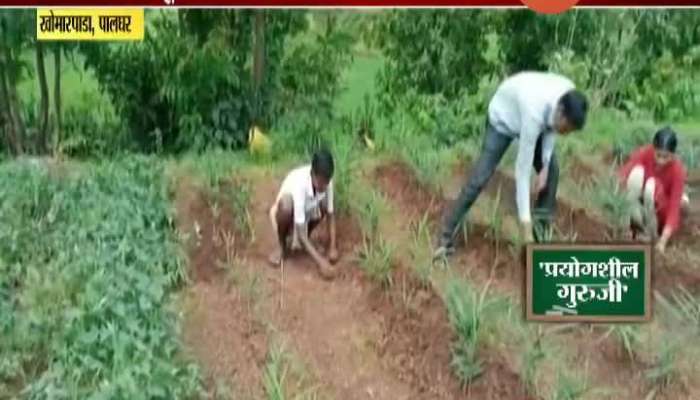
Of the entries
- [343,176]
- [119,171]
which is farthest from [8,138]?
[343,176]

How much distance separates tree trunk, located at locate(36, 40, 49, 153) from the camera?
268 cm

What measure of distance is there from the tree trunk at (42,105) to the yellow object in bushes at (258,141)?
437 mm

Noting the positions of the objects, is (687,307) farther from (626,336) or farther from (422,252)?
(422,252)

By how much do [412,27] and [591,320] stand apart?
72 cm

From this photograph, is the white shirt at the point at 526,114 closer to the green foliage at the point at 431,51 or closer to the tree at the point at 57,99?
the green foliage at the point at 431,51

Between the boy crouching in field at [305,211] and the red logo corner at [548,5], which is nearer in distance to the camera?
the red logo corner at [548,5]

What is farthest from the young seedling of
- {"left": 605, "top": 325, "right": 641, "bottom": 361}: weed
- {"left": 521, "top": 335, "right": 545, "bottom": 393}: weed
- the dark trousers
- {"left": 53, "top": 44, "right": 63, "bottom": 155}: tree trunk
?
{"left": 53, "top": 44, "right": 63, "bottom": 155}: tree trunk

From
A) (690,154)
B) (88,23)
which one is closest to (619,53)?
(690,154)

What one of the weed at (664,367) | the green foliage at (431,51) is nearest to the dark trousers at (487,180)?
the green foliage at (431,51)

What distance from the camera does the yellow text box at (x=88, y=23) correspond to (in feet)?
8.55

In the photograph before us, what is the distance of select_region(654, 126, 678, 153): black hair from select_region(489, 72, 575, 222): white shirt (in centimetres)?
21

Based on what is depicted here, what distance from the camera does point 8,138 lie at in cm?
271

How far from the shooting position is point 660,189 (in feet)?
8.79

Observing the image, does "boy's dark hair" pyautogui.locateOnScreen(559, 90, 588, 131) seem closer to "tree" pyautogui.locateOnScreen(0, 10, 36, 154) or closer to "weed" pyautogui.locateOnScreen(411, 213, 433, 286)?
"weed" pyautogui.locateOnScreen(411, 213, 433, 286)
